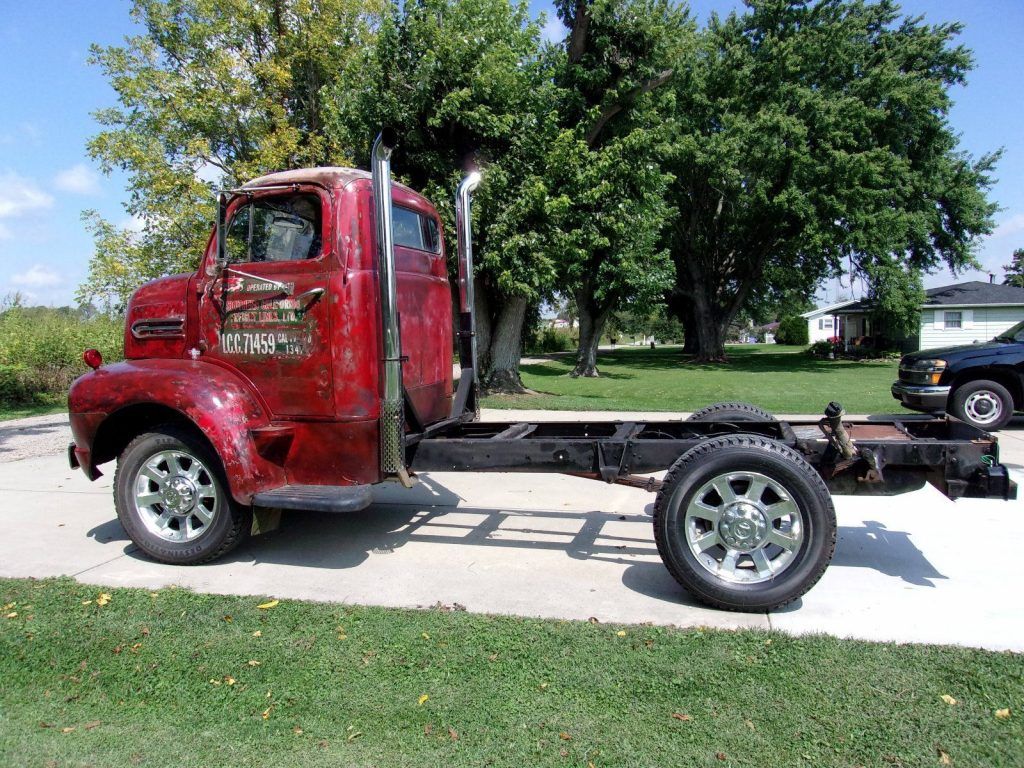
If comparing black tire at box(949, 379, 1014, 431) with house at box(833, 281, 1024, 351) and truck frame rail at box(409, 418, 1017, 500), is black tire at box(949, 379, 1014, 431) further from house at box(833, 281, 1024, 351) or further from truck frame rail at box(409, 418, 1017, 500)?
house at box(833, 281, 1024, 351)

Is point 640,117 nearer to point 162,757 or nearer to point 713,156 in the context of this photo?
point 713,156

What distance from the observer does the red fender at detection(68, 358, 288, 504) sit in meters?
4.68

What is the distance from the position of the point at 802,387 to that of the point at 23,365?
18.7m

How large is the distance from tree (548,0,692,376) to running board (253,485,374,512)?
32.9 ft

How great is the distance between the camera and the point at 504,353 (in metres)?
16.4

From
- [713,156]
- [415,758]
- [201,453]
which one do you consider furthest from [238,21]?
[713,156]

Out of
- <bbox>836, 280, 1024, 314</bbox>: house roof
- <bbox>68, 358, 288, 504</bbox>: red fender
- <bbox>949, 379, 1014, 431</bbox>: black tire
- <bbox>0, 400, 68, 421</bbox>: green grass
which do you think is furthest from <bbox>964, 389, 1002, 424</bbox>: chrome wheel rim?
<bbox>836, 280, 1024, 314</bbox>: house roof

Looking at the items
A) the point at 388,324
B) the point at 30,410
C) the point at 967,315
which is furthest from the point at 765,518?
the point at 967,315

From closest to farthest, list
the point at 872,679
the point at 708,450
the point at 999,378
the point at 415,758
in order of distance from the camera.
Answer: the point at 415,758 → the point at 872,679 → the point at 708,450 → the point at 999,378

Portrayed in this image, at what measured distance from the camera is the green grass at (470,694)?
285 cm

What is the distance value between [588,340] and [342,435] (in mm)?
22708

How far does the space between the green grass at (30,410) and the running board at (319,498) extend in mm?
12229

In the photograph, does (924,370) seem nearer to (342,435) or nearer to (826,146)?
(342,435)

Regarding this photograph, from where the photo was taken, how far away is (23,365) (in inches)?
611
